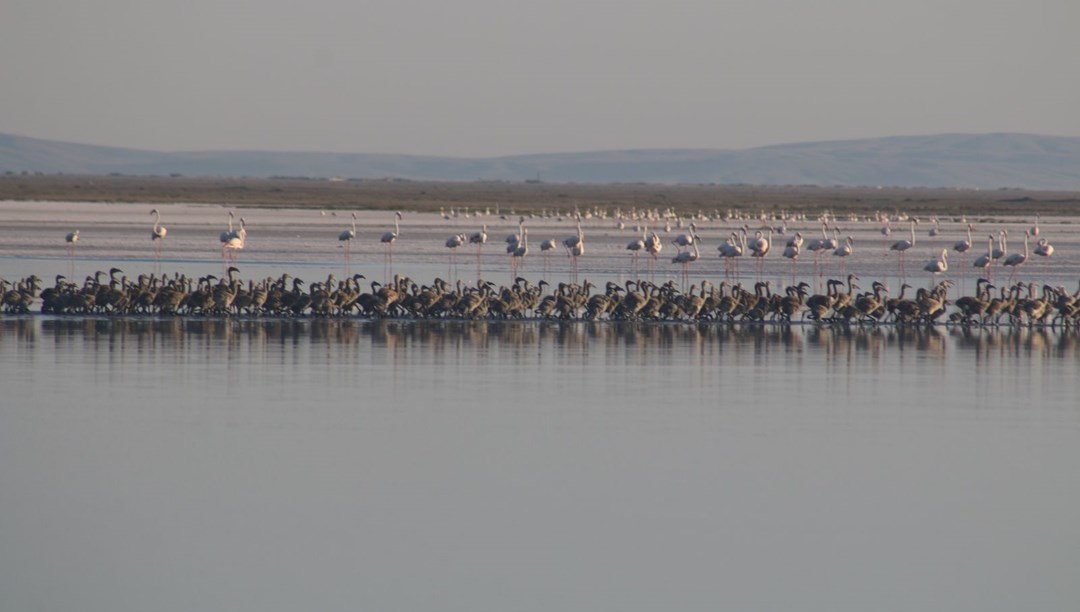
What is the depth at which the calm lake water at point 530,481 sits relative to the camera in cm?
1077

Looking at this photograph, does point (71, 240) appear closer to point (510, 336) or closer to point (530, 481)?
point (510, 336)

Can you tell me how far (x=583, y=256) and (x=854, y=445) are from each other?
28.6m

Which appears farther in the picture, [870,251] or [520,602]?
[870,251]

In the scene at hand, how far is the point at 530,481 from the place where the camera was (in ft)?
44.7

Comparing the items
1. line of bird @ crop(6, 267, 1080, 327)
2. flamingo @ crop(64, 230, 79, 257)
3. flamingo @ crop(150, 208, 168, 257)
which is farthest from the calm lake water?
flamingo @ crop(64, 230, 79, 257)

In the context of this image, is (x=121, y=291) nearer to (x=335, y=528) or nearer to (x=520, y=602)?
(x=335, y=528)

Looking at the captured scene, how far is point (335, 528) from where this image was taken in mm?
11953

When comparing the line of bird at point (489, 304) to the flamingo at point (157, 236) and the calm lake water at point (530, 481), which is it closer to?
the calm lake water at point (530, 481)

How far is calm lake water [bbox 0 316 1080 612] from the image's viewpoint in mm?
10766

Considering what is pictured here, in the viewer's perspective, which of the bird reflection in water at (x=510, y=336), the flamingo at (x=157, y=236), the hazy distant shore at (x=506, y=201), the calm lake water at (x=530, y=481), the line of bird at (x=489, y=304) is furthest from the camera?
the hazy distant shore at (x=506, y=201)

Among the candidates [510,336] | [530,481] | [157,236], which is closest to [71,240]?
[157,236]

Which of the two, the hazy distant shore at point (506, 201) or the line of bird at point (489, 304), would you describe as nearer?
the line of bird at point (489, 304)

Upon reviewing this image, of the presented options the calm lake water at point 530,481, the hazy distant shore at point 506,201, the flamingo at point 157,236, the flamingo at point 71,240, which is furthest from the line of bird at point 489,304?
the hazy distant shore at point 506,201

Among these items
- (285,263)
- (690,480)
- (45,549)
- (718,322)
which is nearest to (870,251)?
(285,263)
